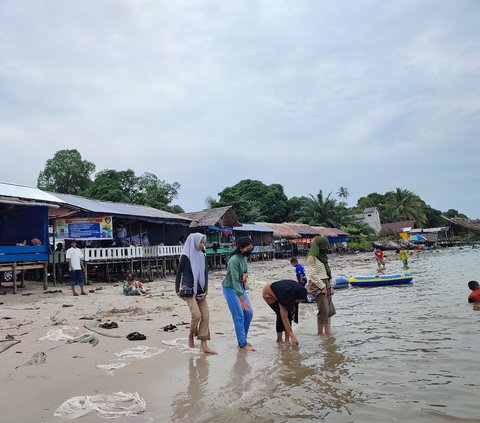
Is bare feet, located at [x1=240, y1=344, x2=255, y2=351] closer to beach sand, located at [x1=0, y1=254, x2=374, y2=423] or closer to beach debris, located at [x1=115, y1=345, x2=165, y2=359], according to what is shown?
beach sand, located at [x1=0, y1=254, x2=374, y2=423]

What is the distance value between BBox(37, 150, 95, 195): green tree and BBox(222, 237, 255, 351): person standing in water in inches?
1493

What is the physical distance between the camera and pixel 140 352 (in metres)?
5.20

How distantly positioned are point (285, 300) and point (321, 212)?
1718 inches

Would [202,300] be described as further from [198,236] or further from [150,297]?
[150,297]

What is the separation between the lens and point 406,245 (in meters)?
49.8

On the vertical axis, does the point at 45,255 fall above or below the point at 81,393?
above

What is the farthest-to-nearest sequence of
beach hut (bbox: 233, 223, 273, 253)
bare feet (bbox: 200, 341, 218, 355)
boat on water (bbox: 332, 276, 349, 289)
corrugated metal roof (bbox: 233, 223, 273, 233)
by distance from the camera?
beach hut (bbox: 233, 223, 273, 253) → corrugated metal roof (bbox: 233, 223, 273, 233) → boat on water (bbox: 332, 276, 349, 289) → bare feet (bbox: 200, 341, 218, 355)

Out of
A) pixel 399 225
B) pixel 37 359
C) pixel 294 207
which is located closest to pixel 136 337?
pixel 37 359

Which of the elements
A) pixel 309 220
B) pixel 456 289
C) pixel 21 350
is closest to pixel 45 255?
pixel 21 350

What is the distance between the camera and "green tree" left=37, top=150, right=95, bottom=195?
4031cm

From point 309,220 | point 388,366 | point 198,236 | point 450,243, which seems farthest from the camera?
point 450,243

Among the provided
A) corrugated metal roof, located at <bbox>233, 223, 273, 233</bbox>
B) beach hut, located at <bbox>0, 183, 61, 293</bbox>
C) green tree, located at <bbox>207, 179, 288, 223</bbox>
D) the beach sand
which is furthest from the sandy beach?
green tree, located at <bbox>207, 179, 288, 223</bbox>

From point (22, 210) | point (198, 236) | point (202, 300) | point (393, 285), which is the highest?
point (22, 210)

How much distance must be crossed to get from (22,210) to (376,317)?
1157 centimetres
